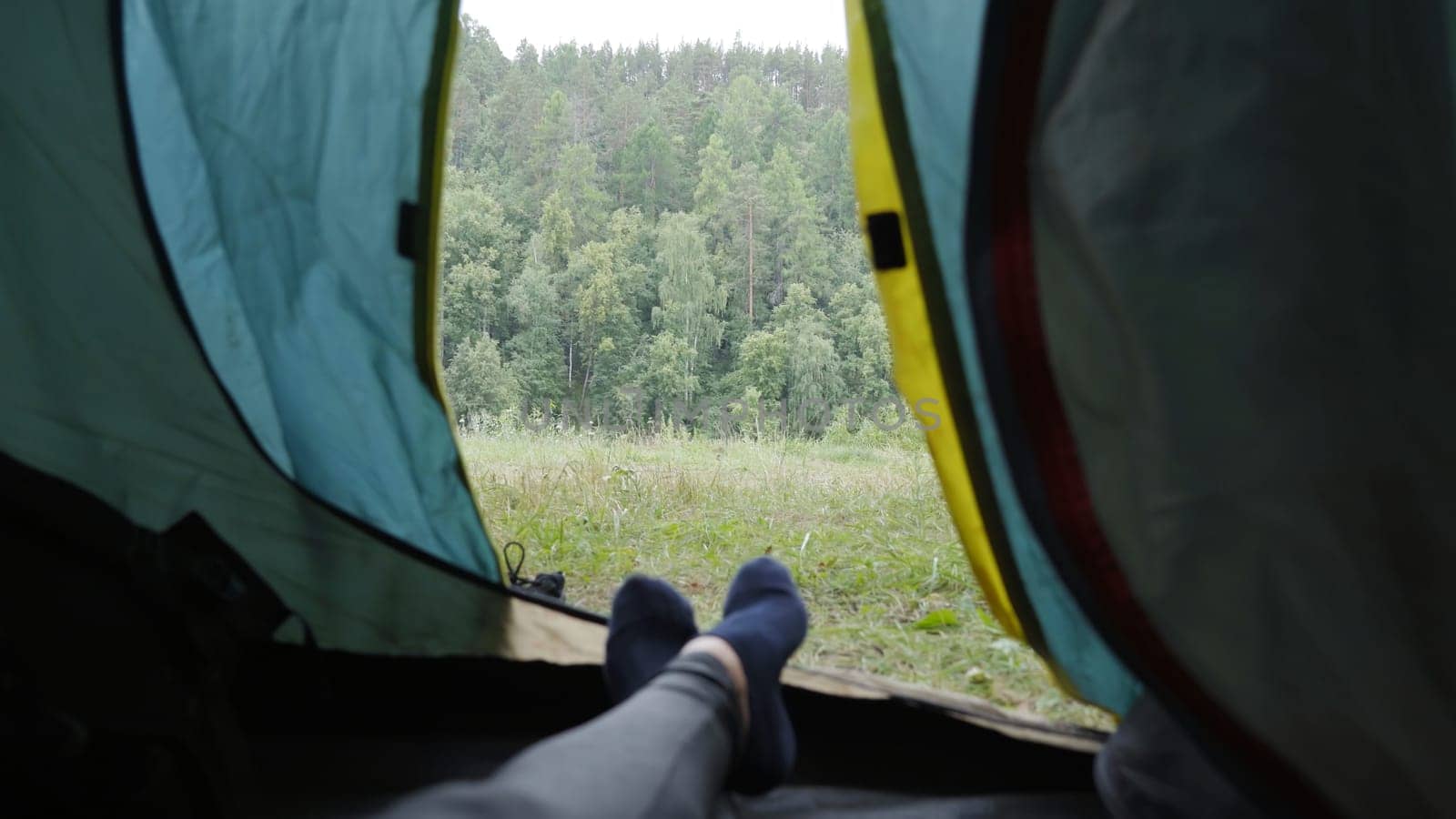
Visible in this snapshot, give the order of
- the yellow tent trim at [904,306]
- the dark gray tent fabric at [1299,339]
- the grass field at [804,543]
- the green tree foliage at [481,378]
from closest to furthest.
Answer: the dark gray tent fabric at [1299,339] → the yellow tent trim at [904,306] → the grass field at [804,543] → the green tree foliage at [481,378]

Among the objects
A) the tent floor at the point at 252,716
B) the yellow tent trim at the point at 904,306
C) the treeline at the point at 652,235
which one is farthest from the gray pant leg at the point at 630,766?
the treeline at the point at 652,235

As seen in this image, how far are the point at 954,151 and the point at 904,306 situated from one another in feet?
0.45

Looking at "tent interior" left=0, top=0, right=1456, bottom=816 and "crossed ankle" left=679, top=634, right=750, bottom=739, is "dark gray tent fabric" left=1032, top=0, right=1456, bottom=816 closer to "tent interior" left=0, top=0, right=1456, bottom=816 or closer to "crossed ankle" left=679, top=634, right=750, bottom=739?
"tent interior" left=0, top=0, right=1456, bottom=816

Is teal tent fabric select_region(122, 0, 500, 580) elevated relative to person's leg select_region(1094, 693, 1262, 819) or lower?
elevated

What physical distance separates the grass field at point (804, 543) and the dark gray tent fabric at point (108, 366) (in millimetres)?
556

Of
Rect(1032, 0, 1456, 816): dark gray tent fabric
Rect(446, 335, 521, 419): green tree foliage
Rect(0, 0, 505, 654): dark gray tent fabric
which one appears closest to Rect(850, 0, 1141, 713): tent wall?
Rect(1032, 0, 1456, 816): dark gray tent fabric

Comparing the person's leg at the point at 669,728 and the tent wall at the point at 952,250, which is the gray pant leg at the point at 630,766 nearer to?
the person's leg at the point at 669,728

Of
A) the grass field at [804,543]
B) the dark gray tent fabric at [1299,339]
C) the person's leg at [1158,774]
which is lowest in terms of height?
the grass field at [804,543]

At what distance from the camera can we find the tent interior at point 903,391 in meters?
0.53

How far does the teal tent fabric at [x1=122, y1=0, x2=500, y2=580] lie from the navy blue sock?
0.37 metres

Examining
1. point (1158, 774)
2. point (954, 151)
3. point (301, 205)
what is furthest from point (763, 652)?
point (301, 205)

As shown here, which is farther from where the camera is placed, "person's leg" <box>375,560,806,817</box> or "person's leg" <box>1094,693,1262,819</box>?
"person's leg" <box>1094,693,1262,819</box>

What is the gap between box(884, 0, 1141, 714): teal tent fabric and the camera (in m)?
0.73

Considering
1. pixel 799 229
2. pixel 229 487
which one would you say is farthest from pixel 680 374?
pixel 229 487
